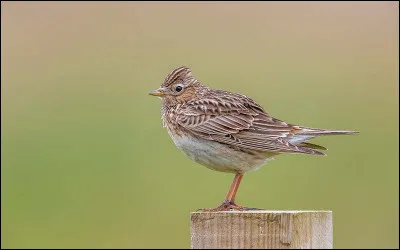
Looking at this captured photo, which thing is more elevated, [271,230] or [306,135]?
[306,135]

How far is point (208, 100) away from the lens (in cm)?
976

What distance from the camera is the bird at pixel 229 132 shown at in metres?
8.92

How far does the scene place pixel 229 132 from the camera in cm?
920

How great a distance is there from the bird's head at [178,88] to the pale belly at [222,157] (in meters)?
0.98

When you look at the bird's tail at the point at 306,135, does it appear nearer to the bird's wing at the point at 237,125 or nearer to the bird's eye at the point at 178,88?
the bird's wing at the point at 237,125

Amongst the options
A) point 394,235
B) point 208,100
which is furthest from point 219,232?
point 394,235

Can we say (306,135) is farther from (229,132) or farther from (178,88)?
(178,88)

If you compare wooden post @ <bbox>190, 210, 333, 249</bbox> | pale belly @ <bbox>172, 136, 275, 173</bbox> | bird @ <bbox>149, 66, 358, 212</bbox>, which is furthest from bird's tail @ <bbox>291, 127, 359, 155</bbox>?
wooden post @ <bbox>190, 210, 333, 249</bbox>

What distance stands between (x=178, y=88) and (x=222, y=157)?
1.32 metres

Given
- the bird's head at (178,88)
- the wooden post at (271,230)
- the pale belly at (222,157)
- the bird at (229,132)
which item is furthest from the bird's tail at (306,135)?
the wooden post at (271,230)

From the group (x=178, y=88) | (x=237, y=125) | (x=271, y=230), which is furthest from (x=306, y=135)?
(x=271, y=230)

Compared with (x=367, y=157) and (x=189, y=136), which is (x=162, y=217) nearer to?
(x=367, y=157)

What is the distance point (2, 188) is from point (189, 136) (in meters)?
7.44

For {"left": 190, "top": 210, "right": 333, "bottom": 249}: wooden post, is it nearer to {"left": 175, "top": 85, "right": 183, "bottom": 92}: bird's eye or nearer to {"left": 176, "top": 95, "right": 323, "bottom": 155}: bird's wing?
{"left": 176, "top": 95, "right": 323, "bottom": 155}: bird's wing
